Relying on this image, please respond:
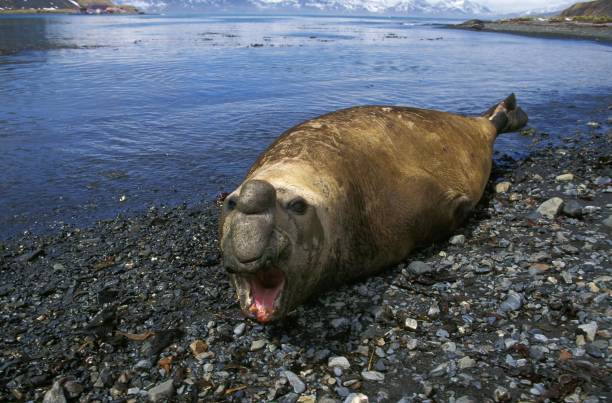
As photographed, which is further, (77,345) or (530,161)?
(530,161)

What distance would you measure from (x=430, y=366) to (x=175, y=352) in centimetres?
199

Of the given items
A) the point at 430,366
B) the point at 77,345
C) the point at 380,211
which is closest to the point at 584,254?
the point at 380,211

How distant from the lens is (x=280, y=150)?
5164 millimetres

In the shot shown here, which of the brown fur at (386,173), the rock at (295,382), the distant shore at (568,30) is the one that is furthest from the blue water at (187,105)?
the distant shore at (568,30)

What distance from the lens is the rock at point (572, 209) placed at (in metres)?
5.96

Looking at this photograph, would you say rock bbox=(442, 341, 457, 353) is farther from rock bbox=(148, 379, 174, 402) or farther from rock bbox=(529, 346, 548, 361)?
rock bbox=(148, 379, 174, 402)

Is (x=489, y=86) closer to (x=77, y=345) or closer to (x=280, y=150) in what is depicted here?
(x=280, y=150)

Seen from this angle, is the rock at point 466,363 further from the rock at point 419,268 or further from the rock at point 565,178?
the rock at point 565,178

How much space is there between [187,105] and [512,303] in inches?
466

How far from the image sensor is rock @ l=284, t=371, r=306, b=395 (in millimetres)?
3521

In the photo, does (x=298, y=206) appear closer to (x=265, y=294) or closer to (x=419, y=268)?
(x=265, y=294)

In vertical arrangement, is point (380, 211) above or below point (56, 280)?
above

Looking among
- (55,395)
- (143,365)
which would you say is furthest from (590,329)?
(55,395)

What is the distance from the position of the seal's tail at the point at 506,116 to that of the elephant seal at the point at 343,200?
1.72 meters
